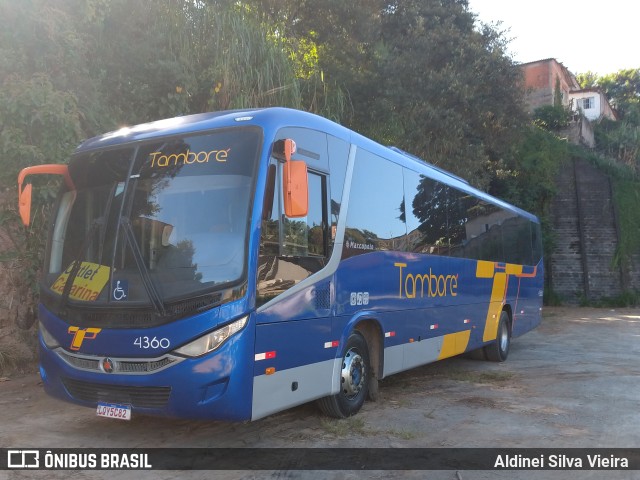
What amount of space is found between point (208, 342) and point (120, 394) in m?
1.00

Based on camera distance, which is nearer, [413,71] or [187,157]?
[187,157]

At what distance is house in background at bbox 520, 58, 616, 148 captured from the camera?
2928 cm

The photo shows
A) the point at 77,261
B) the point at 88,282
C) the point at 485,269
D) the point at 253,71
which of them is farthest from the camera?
the point at 253,71

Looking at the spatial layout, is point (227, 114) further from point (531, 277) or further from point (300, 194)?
point (531, 277)

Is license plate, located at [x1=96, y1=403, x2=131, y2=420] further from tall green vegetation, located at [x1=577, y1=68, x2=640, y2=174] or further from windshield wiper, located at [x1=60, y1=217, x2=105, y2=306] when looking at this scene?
tall green vegetation, located at [x1=577, y1=68, x2=640, y2=174]

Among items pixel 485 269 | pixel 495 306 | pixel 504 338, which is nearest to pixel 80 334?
pixel 485 269

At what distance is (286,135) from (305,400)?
8.44ft

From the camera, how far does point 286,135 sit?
555 centimetres

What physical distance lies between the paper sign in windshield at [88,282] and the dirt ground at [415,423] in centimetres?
145

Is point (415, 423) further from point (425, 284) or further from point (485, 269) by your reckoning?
point (485, 269)

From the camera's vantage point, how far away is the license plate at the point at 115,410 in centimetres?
500

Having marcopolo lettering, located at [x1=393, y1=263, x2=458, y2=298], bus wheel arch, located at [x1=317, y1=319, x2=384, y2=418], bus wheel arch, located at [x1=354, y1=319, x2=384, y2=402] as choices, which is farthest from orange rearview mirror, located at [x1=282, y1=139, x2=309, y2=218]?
marcopolo lettering, located at [x1=393, y1=263, x2=458, y2=298]

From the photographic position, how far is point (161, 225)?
5.25m

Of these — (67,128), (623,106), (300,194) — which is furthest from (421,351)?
(623,106)
